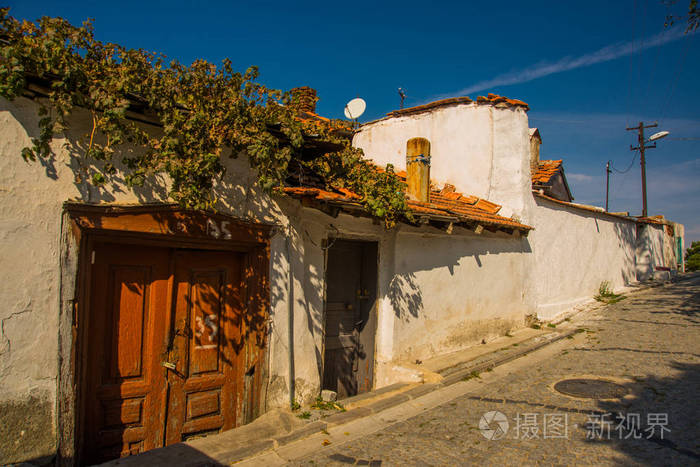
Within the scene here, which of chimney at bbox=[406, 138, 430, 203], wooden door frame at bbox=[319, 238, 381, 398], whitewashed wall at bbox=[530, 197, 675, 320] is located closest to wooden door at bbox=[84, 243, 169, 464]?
wooden door frame at bbox=[319, 238, 381, 398]

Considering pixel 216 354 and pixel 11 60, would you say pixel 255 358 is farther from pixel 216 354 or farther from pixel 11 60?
pixel 11 60

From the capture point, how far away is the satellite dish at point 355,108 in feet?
30.4

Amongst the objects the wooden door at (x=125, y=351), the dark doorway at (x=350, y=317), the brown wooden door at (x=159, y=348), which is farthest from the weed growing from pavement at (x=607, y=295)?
the wooden door at (x=125, y=351)

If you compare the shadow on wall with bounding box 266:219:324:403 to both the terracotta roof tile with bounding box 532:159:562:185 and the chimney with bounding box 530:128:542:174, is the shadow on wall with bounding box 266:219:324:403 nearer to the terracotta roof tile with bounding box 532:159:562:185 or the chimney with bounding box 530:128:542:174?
the terracotta roof tile with bounding box 532:159:562:185

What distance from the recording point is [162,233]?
438 cm

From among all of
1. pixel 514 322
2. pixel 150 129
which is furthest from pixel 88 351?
pixel 514 322

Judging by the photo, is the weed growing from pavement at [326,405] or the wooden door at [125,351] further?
the weed growing from pavement at [326,405]

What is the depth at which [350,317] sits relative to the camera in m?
7.14

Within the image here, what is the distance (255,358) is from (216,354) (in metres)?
0.45

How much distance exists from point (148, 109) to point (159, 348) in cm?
247

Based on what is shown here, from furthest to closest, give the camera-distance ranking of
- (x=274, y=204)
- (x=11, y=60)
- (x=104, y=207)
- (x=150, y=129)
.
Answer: (x=274, y=204)
(x=150, y=129)
(x=104, y=207)
(x=11, y=60)

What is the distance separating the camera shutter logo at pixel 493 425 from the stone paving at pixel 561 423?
11mm

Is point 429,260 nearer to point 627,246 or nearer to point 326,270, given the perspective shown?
point 326,270

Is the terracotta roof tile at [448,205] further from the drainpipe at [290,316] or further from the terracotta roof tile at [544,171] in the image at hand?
the terracotta roof tile at [544,171]
